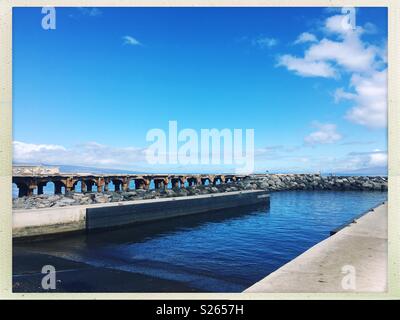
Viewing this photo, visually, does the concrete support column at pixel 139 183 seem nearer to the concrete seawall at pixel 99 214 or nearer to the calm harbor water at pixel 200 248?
the concrete seawall at pixel 99 214

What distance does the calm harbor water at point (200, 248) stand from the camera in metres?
12.5

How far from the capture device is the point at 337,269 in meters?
8.05

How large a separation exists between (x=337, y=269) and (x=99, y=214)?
15.8 meters

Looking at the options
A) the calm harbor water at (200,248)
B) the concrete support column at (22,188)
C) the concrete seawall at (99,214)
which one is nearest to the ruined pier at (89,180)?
the concrete support column at (22,188)

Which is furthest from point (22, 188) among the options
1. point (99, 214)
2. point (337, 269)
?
point (337, 269)

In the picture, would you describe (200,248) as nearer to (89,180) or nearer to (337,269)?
(337,269)

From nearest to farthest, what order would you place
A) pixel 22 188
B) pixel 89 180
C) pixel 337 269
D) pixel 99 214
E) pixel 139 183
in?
pixel 337 269, pixel 99 214, pixel 22 188, pixel 89 180, pixel 139 183

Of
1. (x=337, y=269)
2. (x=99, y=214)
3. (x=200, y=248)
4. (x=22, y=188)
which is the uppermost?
(x=337, y=269)

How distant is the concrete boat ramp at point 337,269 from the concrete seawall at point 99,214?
45.4 ft

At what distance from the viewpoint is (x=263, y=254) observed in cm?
1574

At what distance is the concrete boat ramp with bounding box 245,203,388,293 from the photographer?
6750 millimetres
